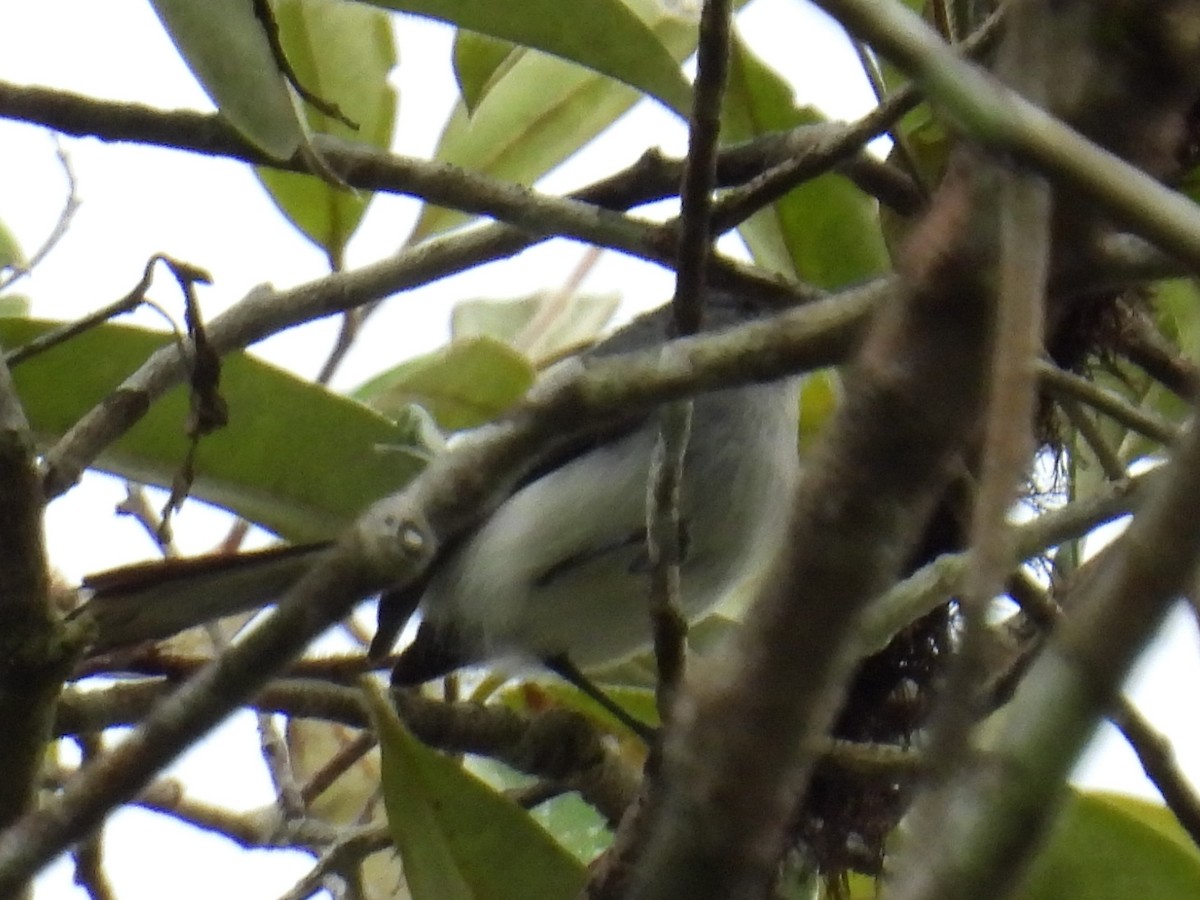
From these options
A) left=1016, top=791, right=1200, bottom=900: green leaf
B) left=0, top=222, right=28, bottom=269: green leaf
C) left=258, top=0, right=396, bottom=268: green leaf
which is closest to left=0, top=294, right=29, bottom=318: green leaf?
left=0, top=222, right=28, bottom=269: green leaf

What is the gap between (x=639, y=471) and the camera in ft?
5.51

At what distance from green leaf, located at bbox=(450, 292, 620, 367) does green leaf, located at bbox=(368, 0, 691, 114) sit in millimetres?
856

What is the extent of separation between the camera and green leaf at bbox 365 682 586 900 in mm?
1082

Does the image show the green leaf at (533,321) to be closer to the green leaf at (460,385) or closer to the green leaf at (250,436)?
the green leaf at (460,385)

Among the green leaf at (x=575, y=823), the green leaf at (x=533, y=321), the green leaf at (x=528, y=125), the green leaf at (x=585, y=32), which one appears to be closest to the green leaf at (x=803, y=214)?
the green leaf at (x=585, y=32)

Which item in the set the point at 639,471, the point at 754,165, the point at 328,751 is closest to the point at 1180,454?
the point at 754,165

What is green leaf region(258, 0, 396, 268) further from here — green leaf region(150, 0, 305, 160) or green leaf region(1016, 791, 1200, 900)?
green leaf region(1016, 791, 1200, 900)

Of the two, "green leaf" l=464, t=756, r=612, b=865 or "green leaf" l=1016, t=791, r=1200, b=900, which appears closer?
"green leaf" l=1016, t=791, r=1200, b=900

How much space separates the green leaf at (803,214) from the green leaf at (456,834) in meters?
0.57

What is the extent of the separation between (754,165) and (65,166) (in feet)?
3.05

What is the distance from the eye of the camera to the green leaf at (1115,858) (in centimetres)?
103

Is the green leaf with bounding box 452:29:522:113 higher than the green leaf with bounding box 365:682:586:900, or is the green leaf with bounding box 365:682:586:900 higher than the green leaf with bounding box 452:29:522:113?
the green leaf with bounding box 452:29:522:113

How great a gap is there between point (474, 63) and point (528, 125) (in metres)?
0.20

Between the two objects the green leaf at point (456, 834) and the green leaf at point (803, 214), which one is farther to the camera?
the green leaf at point (803, 214)
